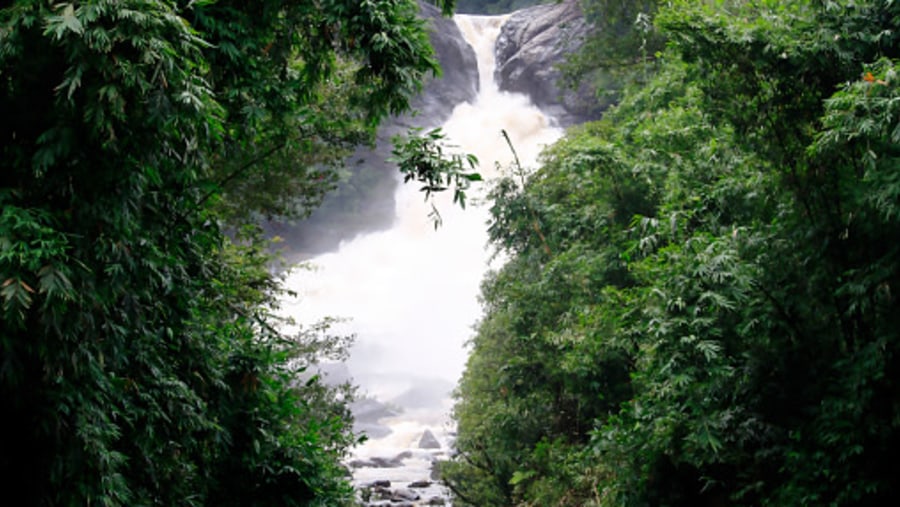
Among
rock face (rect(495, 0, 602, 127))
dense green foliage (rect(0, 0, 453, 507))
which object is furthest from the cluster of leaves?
rock face (rect(495, 0, 602, 127))

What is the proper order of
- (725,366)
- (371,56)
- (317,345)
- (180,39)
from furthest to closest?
(317,345) < (725,366) < (371,56) < (180,39)

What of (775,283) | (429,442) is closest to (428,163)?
(775,283)

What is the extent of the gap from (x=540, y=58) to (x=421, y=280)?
16011mm

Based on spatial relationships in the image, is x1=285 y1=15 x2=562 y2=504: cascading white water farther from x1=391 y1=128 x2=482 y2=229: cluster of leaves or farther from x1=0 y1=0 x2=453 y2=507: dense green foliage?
x1=391 y1=128 x2=482 y2=229: cluster of leaves

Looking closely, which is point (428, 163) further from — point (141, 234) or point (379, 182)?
point (379, 182)

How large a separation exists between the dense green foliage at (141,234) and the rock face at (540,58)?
37.8m

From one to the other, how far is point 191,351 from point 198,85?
2235 millimetres

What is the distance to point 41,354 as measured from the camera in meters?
3.05

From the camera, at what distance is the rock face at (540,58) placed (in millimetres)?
43031

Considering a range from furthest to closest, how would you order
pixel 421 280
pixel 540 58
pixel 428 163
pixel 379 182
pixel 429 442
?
pixel 421 280, pixel 379 182, pixel 540 58, pixel 429 442, pixel 428 163

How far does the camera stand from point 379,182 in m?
47.1

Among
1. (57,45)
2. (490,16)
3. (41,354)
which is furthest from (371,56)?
(490,16)

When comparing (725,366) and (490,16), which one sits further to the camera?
(490,16)

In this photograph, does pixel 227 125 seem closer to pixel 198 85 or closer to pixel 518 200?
pixel 198 85
